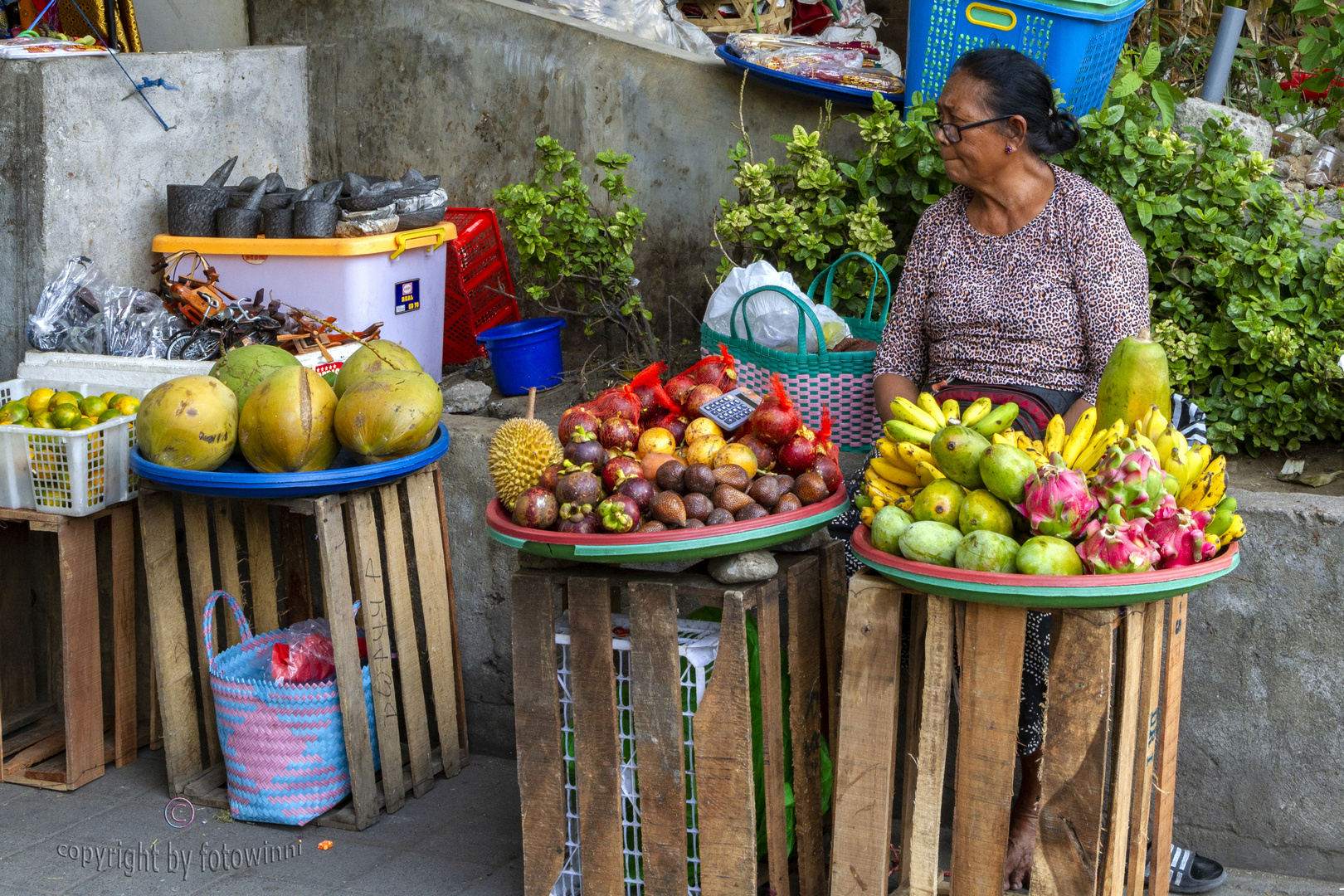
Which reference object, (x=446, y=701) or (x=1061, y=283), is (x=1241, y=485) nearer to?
(x=1061, y=283)

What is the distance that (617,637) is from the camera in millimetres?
2498

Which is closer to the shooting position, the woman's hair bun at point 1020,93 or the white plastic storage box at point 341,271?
the woman's hair bun at point 1020,93

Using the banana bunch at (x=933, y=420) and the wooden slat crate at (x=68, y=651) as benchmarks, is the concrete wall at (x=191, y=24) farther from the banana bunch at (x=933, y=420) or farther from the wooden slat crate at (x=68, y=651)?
the banana bunch at (x=933, y=420)

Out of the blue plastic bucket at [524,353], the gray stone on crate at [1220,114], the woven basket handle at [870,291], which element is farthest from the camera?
the blue plastic bucket at [524,353]

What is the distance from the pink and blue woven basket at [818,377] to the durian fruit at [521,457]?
85 centimetres

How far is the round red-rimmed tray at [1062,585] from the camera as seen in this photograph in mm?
1909

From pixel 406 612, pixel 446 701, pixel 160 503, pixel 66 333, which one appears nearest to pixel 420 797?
pixel 446 701

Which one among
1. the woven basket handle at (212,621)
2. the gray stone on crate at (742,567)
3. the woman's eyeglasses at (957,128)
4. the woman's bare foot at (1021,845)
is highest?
the woman's eyeglasses at (957,128)

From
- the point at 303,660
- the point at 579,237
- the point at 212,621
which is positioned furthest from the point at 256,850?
the point at 579,237

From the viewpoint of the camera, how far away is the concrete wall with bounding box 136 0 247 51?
5004mm

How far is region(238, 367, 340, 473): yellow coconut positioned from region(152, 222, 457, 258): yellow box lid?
951 mm

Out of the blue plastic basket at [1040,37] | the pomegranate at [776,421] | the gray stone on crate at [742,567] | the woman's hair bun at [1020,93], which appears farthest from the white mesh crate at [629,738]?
the blue plastic basket at [1040,37]

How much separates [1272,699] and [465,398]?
2604 mm

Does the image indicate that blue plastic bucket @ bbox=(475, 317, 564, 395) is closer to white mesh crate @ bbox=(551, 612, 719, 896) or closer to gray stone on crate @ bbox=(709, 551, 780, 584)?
white mesh crate @ bbox=(551, 612, 719, 896)
